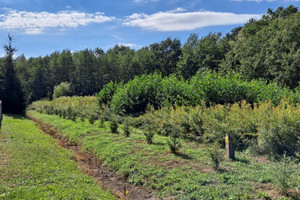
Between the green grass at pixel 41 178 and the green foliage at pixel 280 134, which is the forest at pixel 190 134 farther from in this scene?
the green grass at pixel 41 178

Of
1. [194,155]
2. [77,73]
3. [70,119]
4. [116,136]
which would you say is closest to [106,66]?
[77,73]

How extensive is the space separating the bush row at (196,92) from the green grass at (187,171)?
3.14 m

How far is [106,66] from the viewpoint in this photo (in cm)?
5491

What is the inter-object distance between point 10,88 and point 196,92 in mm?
18613

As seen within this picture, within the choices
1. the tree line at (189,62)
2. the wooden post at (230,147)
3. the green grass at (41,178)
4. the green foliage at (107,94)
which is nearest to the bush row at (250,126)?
the wooden post at (230,147)

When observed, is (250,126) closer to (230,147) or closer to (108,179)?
(230,147)

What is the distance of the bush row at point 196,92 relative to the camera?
398 inches

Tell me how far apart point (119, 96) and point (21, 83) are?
→ 13.7 meters

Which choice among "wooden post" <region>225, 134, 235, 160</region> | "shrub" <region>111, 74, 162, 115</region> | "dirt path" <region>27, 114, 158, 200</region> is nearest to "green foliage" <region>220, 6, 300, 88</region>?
"shrub" <region>111, 74, 162, 115</region>

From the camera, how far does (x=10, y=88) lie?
21.5m

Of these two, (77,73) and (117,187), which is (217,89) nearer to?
(117,187)

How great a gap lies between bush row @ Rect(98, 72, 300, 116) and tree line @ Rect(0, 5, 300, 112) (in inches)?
56.9

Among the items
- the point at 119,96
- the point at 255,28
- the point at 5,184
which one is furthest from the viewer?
the point at 255,28

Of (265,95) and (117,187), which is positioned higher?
(265,95)
